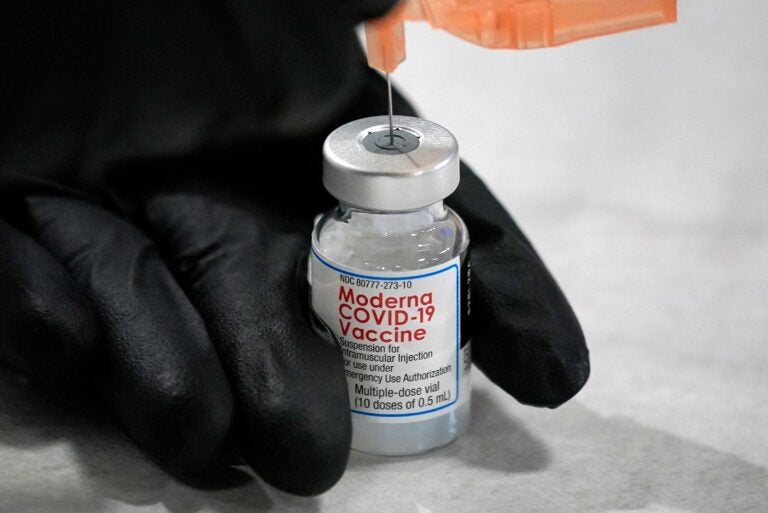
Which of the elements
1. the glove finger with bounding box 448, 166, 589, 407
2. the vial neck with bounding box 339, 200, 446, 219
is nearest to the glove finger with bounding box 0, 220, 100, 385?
the vial neck with bounding box 339, 200, 446, 219

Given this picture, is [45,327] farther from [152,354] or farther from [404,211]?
[404,211]

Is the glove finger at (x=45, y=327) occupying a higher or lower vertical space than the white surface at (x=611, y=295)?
higher

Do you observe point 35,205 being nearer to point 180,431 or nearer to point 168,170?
point 168,170

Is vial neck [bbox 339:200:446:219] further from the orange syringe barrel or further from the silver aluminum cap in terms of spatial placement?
the orange syringe barrel

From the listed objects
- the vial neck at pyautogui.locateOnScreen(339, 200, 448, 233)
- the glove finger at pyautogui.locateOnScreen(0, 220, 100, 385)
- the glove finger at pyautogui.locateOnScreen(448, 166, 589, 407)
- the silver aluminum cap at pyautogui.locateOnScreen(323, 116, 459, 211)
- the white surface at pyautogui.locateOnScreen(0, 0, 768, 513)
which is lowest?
the white surface at pyautogui.locateOnScreen(0, 0, 768, 513)

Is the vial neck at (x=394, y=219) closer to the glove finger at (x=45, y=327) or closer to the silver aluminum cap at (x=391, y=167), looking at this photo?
the silver aluminum cap at (x=391, y=167)

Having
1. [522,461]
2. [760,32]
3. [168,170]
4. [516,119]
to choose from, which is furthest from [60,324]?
[760,32]

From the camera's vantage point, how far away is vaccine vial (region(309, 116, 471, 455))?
0.94 meters

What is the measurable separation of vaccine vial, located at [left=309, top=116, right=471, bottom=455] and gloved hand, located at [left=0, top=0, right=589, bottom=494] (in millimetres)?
37

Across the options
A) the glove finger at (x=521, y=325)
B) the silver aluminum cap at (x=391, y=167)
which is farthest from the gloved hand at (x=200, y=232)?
the silver aluminum cap at (x=391, y=167)

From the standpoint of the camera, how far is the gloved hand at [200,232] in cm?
91

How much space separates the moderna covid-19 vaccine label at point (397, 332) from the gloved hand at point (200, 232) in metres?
0.03

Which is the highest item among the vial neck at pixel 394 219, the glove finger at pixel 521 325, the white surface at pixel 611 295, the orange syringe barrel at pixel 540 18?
the orange syringe barrel at pixel 540 18

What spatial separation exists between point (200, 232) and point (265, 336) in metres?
0.15
